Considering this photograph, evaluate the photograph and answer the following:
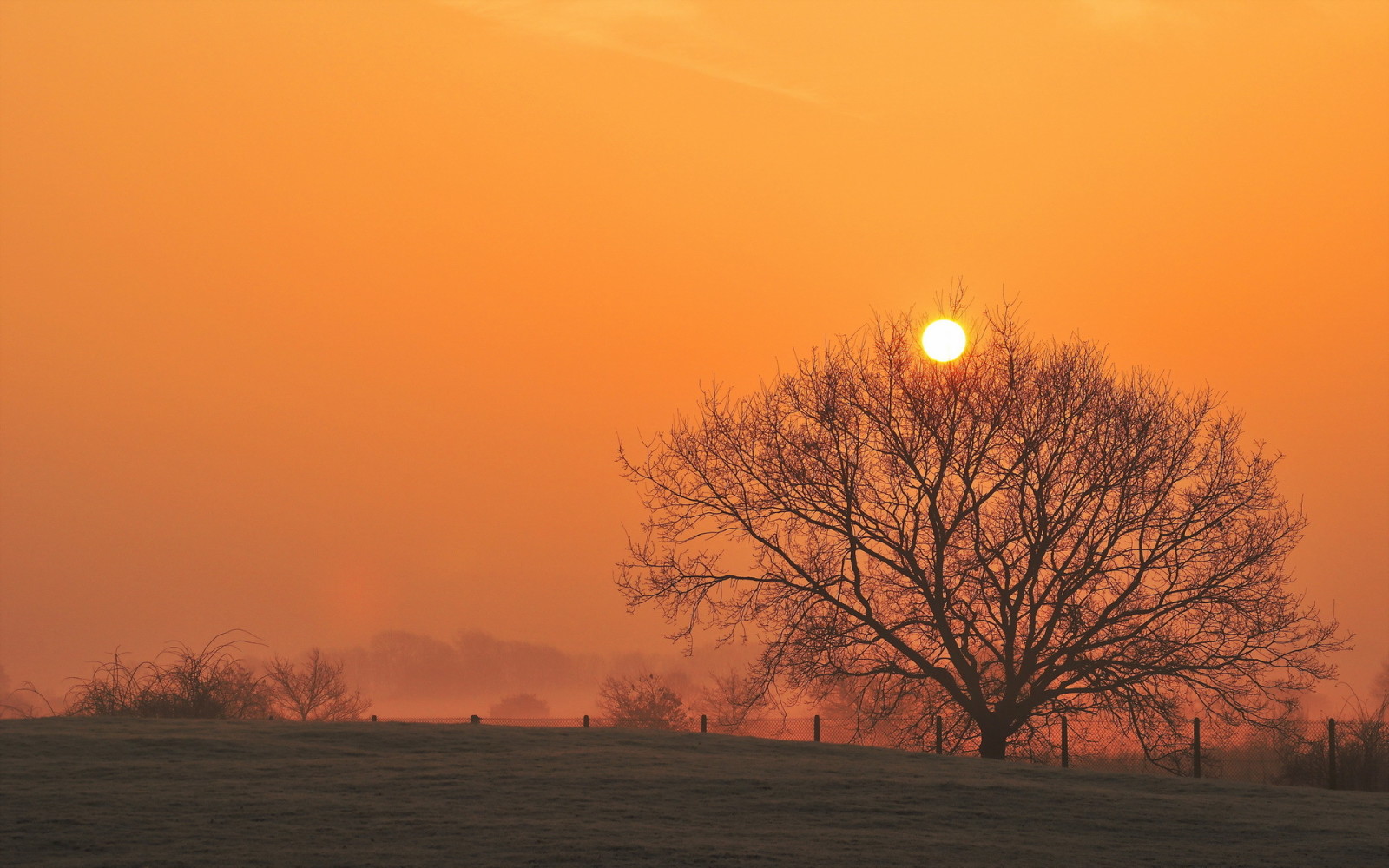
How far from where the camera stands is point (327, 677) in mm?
52438

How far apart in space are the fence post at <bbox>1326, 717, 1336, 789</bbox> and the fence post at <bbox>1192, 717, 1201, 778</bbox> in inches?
92.4

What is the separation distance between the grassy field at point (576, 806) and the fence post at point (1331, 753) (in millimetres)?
8755

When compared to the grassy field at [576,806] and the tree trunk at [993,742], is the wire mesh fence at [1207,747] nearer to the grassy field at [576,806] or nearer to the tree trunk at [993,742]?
the tree trunk at [993,742]

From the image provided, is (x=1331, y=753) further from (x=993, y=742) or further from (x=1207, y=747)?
(x=993, y=742)

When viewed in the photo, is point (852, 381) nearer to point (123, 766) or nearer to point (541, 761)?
point (541, 761)

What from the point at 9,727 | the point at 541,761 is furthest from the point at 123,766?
the point at 541,761

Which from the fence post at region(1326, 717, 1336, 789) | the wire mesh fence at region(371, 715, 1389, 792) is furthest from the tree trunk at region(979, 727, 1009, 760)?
the fence post at region(1326, 717, 1336, 789)

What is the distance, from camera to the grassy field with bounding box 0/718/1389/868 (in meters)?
10.4

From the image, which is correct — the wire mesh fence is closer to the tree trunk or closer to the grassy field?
the tree trunk

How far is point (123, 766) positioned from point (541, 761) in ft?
14.3

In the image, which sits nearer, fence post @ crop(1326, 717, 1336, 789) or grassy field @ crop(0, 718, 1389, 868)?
grassy field @ crop(0, 718, 1389, 868)

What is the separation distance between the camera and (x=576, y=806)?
12258mm

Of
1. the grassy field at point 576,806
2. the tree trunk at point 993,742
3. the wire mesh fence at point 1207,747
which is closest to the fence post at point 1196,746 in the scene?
the wire mesh fence at point 1207,747

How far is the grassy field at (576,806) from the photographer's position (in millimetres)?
10359
